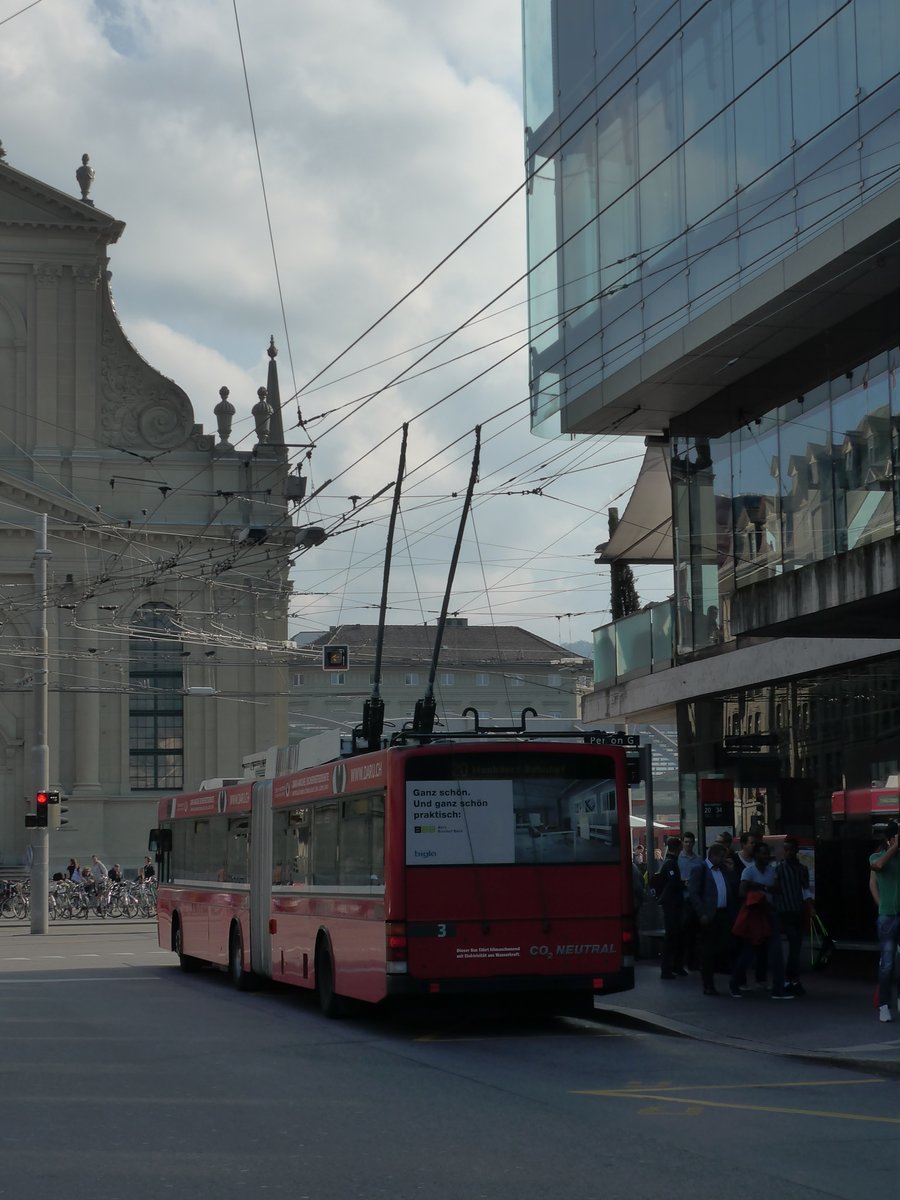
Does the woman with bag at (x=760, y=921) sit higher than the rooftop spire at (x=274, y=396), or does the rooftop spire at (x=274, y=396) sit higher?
the rooftop spire at (x=274, y=396)

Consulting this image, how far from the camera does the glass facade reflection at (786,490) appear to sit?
1964cm

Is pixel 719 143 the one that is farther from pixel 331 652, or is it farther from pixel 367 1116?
pixel 331 652

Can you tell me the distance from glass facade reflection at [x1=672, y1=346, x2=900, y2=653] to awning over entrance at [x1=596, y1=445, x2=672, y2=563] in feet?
8.64

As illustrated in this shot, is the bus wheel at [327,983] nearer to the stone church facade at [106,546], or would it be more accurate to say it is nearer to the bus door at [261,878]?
the bus door at [261,878]

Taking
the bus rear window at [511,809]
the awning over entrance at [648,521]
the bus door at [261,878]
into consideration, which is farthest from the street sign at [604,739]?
the awning over entrance at [648,521]

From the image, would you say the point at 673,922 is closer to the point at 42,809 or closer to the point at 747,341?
the point at 747,341

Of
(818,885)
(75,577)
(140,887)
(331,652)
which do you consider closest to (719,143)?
(818,885)

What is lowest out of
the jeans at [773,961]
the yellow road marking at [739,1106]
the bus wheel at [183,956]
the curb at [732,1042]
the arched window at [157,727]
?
the bus wheel at [183,956]

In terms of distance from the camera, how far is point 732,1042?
14.8 m

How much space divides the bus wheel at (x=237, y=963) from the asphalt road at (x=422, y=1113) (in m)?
4.34

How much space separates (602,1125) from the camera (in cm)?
1031

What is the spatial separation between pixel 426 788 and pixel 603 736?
5.98 feet

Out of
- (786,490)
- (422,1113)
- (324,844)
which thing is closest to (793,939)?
(324,844)

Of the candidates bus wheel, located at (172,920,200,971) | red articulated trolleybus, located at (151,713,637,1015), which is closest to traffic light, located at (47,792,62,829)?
bus wheel, located at (172,920,200,971)
